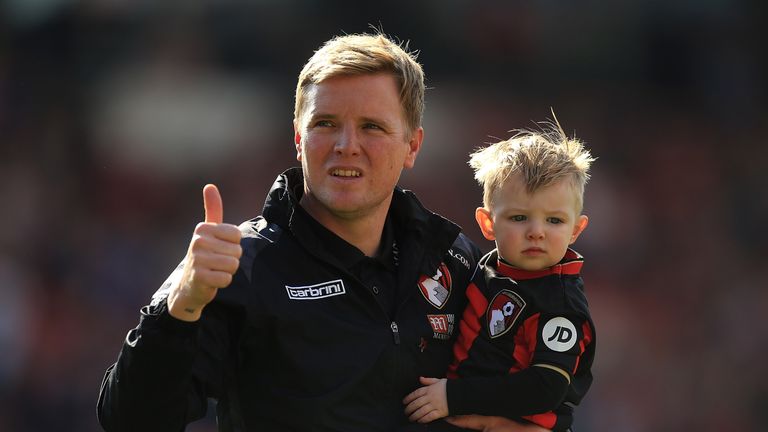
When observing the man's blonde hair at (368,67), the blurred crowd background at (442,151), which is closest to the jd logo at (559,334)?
the man's blonde hair at (368,67)

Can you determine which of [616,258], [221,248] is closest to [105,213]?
[616,258]

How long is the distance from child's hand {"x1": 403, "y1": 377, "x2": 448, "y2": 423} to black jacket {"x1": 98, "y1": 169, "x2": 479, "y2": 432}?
0.14 feet

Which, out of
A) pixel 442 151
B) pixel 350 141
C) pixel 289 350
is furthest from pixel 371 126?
pixel 442 151

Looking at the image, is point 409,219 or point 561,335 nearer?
point 561,335

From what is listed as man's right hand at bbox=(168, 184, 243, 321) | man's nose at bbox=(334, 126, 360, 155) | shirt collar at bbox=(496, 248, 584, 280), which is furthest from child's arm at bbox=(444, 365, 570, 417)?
man's right hand at bbox=(168, 184, 243, 321)

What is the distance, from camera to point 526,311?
332 centimetres

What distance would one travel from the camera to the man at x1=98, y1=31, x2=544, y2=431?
9.60 ft

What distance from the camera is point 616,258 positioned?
11328mm

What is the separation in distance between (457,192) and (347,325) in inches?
330

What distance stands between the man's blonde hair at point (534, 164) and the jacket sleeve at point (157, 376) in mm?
1013

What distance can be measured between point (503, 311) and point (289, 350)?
646 millimetres

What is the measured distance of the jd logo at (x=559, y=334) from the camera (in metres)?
3.26

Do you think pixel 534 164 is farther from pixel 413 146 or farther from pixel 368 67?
pixel 368 67

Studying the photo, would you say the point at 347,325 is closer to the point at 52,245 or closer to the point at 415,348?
the point at 415,348
